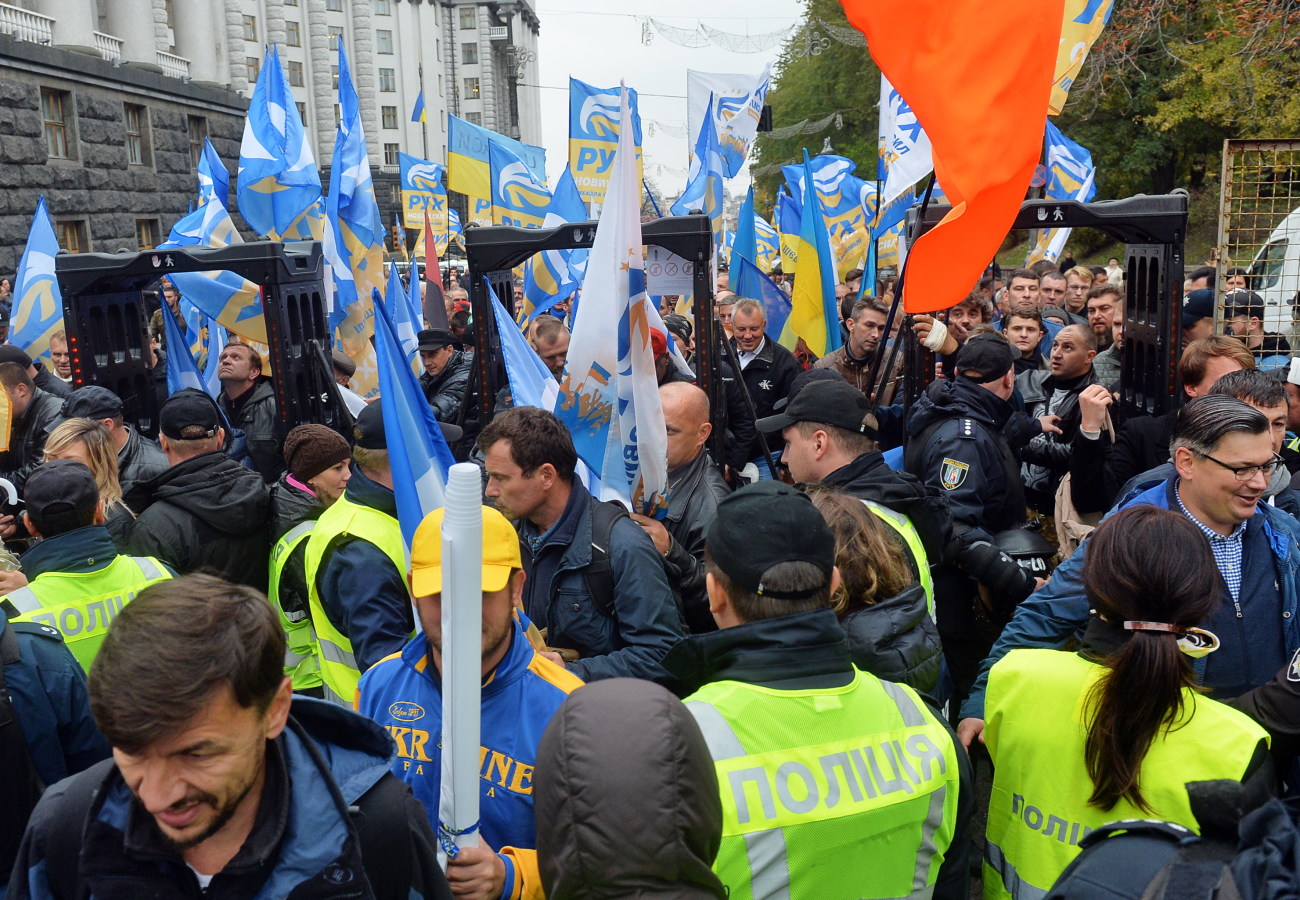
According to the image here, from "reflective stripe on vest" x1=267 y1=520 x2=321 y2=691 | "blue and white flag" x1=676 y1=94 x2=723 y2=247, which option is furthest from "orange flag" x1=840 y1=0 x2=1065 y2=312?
"blue and white flag" x1=676 y1=94 x2=723 y2=247

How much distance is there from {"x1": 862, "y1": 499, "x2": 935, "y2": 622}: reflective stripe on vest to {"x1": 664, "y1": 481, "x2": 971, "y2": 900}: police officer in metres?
1.02

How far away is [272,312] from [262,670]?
14.5 ft

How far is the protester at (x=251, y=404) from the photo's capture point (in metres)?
6.16

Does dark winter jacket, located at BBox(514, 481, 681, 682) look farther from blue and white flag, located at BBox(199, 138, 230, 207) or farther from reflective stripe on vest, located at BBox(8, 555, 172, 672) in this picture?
blue and white flag, located at BBox(199, 138, 230, 207)

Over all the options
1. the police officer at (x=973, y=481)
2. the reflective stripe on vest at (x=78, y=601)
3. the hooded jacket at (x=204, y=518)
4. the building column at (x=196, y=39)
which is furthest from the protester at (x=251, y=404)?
the building column at (x=196, y=39)

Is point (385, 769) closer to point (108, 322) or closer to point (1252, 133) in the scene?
point (108, 322)

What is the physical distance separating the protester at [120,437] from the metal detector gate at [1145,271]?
3.66 metres

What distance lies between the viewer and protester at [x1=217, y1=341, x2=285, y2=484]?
616 cm

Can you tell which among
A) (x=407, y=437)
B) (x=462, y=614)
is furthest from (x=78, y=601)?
(x=462, y=614)

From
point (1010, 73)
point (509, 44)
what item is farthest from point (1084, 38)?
point (509, 44)

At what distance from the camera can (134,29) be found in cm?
2222

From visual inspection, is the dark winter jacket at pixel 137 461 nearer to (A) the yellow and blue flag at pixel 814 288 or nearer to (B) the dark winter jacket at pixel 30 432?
(B) the dark winter jacket at pixel 30 432

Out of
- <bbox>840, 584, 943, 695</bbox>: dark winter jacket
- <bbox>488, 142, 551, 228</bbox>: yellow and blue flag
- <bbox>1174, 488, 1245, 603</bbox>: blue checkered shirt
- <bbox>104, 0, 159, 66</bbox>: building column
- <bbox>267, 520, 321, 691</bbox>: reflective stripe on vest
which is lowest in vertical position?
<bbox>267, 520, 321, 691</bbox>: reflective stripe on vest

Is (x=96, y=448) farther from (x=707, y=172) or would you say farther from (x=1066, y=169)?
(x=1066, y=169)
